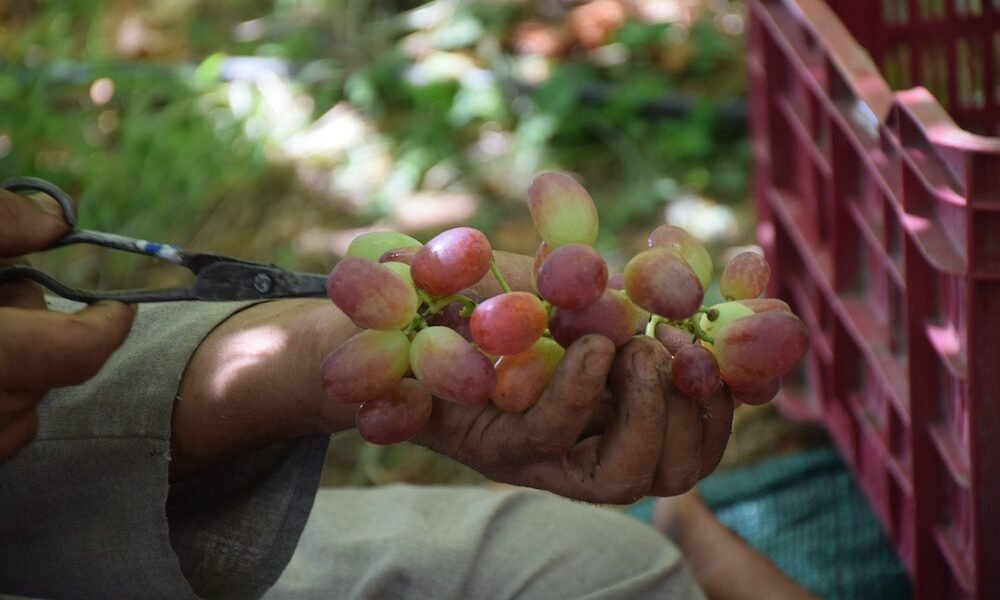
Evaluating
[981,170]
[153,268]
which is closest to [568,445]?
[981,170]

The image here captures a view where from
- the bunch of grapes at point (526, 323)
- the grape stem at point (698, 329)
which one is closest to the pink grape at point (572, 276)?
the bunch of grapes at point (526, 323)

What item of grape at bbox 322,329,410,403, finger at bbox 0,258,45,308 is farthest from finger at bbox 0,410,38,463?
grape at bbox 322,329,410,403

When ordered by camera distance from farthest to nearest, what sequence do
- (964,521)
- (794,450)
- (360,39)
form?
(360,39) → (794,450) → (964,521)

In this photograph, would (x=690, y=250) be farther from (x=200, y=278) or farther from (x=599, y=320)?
(x=200, y=278)

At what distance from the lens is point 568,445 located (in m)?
1.02

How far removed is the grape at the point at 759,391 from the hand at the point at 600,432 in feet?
0.06

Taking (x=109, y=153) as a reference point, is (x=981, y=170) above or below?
above

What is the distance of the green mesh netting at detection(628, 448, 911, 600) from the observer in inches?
70.9

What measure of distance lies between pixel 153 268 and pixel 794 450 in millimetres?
1567

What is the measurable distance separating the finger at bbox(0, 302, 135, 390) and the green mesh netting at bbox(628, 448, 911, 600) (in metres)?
1.18

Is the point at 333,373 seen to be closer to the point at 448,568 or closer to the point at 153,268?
the point at 448,568

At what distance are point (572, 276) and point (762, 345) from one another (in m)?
0.16

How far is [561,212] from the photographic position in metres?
0.99

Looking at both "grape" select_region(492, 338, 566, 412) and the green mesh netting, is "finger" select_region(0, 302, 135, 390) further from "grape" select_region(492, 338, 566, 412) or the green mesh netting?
the green mesh netting
